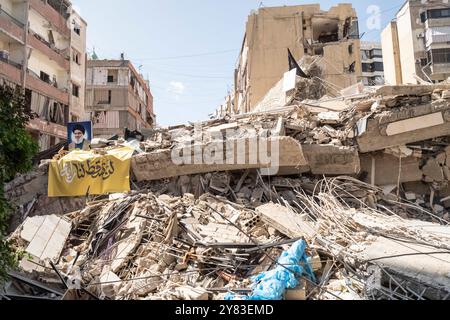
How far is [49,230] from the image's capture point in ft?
23.3

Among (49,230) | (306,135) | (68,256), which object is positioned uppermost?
(306,135)

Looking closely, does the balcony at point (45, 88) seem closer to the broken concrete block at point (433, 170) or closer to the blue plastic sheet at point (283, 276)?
the blue plastic sheet at point (283, 276)

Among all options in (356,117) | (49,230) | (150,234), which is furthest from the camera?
(356,117)

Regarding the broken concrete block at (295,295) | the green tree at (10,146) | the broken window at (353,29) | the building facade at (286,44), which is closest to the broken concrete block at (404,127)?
the broken concrete block at (295,295)

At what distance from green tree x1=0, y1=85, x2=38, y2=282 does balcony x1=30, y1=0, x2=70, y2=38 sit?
68.6 ft

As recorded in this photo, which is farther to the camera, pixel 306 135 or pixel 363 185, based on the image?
pixel 306 135

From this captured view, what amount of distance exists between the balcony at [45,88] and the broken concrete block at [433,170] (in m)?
19.8

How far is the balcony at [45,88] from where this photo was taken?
20.2 meters

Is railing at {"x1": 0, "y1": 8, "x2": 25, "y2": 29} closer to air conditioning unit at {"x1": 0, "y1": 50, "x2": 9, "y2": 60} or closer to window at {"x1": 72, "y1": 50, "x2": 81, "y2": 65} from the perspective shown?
air conditioning unit at {"x1": 0, "y1": 50, "x2": 9, "y2": 60}

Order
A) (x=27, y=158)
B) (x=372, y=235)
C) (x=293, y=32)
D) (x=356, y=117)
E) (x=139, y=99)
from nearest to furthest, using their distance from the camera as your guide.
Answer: (x=27, y=158), (x=372, y=235), (x=356, y=117), (x=293, y=32), (x=139, y=99)

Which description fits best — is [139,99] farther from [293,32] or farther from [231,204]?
[231,204]

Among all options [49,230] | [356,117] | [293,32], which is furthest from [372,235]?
[293,32]

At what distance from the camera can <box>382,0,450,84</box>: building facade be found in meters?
29.4
